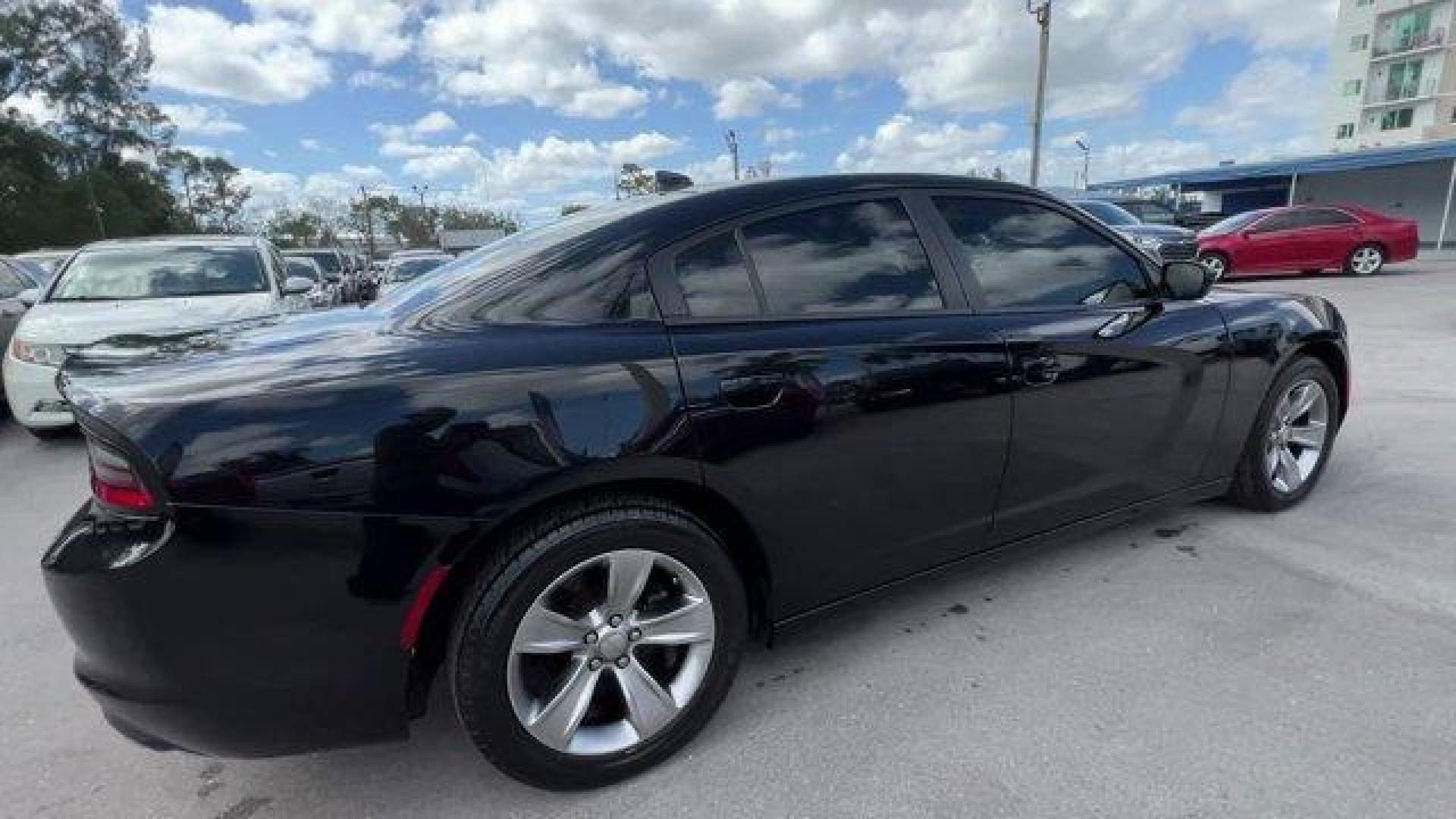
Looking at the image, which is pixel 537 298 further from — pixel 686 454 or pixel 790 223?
pixel 790 223

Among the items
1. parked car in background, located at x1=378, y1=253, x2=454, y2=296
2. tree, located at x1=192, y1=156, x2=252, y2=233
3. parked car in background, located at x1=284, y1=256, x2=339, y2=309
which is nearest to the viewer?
parked car in background, located at x1=284, y1=256, x2=339, y2=309

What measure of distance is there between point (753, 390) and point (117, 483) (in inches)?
58.1

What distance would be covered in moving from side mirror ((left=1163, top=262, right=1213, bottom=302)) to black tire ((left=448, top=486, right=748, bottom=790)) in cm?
220

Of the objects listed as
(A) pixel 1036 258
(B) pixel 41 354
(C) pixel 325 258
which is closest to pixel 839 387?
(A) pixel 1036 258

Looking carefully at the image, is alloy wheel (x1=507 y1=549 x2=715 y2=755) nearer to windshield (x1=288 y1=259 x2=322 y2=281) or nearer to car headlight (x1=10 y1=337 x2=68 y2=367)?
car headlight (x1=10 y1=337 x2=68 y2=367)

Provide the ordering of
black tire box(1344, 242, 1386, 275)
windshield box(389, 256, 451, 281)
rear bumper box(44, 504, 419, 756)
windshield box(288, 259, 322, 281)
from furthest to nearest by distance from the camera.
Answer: black tire box(1344, 242, 1386, 275), windshield box(389, 256, 451, 281), windshield box(288, 259, 322, 281), rear bumper box(44, 504, 419, 756)

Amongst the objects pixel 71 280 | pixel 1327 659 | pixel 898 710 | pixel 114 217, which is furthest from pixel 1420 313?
pixel 114 217

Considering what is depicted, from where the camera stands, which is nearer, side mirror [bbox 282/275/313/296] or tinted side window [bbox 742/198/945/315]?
tinted side window [bbox 742/198/945/315]

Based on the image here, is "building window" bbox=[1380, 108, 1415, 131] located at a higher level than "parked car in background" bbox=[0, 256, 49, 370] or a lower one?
higher

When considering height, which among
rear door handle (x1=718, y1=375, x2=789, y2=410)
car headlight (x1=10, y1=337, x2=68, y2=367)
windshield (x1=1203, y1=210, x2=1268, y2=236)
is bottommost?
car headlight (x1=10, y1=337, x2=68, y2=367)

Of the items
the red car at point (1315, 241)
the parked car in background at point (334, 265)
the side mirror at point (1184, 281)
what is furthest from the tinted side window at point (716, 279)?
the red car at point (1315, 241)

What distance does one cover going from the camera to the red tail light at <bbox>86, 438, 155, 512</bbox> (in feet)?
5.30

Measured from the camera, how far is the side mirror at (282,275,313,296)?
659 centimetres

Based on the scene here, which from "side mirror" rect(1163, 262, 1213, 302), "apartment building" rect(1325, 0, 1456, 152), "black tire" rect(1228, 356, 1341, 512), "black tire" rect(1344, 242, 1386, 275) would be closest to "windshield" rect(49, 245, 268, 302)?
"side mirror" rect(1163, 262, 1213, 302)
